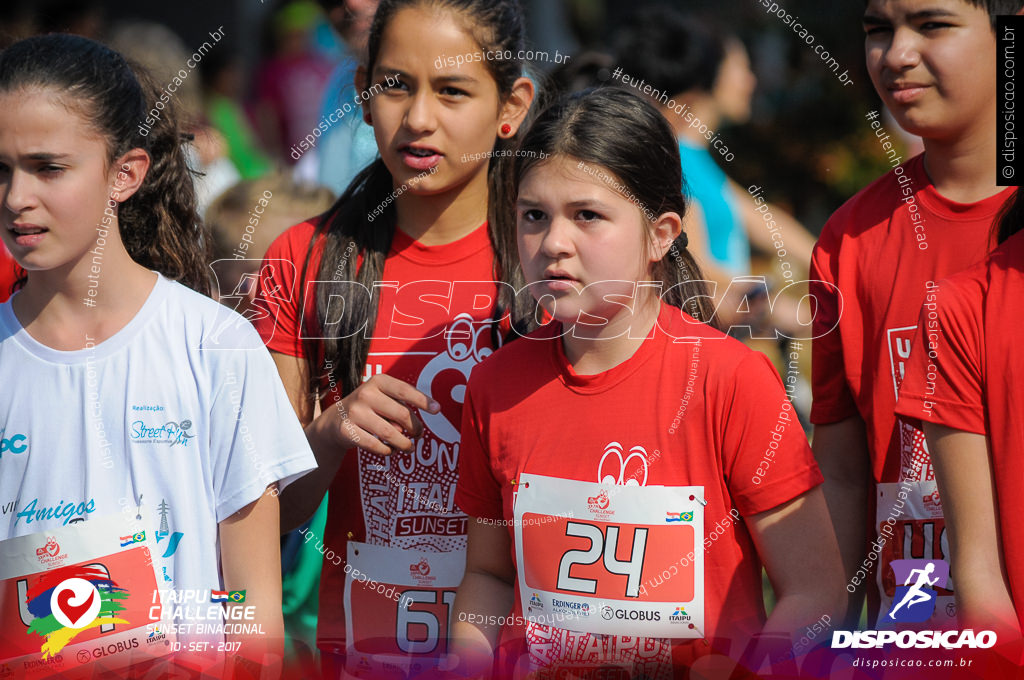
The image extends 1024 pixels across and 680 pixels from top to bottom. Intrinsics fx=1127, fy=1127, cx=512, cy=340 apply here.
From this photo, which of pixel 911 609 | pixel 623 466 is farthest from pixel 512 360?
pixel 911 609

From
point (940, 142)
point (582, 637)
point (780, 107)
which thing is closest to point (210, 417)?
point (582, 637)

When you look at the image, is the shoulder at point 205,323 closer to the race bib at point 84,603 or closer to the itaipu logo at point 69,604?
the race bib at point 84,603

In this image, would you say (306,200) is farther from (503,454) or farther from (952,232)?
(952,232)

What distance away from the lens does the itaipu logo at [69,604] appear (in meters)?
2.11

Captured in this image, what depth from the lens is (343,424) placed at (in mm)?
2260

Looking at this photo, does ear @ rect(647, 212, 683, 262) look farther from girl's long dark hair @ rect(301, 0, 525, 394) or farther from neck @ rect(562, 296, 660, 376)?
girl's long dark hair @ rect(301, 0, 525, 394)

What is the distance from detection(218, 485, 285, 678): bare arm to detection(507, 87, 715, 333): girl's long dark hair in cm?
83

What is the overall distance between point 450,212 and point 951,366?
1097 millimetres

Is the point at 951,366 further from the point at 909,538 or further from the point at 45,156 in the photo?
the point at 45,156

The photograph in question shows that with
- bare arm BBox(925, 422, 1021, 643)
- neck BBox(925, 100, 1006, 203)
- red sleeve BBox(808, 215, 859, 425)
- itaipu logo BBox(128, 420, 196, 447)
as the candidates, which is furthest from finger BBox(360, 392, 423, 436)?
neck BBox(925, 100, 1006, 203)

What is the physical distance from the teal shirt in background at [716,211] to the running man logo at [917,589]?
1254mm

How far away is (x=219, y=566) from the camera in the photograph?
2.19 m

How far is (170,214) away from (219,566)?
0.77 meters

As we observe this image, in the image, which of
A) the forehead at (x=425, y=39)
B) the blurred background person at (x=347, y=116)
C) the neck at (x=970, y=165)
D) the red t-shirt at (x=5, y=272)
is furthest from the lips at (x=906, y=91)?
the red t-shirt at (x=5, y=272)
